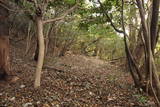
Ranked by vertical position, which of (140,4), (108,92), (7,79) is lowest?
(108,92)

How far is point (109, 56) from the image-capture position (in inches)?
758

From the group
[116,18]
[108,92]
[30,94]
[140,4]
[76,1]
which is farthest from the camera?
[116,18]

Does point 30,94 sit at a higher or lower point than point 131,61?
lower

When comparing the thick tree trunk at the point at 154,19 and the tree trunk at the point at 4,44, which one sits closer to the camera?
the thick tree trunk at the point at 154,19

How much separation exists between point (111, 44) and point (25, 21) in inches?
408

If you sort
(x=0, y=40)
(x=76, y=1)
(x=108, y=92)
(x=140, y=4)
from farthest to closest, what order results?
(x=76, y=1)
(x=108, y=92)
(x=0, y=40)
(x=140, y=4)

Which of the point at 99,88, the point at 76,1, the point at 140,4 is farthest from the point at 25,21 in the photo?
the point at 140,4

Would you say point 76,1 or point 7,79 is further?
point 76,1

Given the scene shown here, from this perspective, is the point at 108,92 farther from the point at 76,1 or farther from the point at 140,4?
the point at 76,1

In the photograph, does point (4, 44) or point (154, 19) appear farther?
point (4, 44)

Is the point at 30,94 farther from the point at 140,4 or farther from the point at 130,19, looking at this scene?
the point at 130,19

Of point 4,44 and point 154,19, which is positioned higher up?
point 154,19

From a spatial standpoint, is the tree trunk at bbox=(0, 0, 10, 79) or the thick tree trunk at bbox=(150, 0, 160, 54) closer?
the thick tree trunk at bbox=(150, 0, 160, 54)

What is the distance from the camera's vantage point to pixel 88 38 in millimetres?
18156
